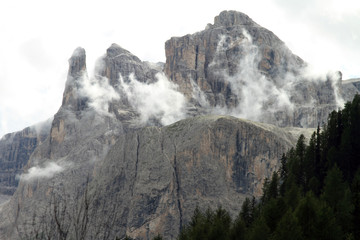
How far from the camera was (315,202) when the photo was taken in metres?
79.4

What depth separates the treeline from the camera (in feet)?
238

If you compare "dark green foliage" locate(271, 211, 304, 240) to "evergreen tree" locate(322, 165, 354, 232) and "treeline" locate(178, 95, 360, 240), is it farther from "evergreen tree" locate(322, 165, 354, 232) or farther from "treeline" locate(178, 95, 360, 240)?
"evergreen tree" locate(322, 165, 354, 232)

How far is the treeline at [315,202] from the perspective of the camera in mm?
72688

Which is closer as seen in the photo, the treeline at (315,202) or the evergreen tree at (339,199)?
the treeline at (315,202)

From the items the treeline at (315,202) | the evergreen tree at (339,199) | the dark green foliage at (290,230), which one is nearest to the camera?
the dark green foliage at (290,230)

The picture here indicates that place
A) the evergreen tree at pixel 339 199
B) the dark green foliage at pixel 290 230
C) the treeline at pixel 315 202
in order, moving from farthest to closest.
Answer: the evergreen tree at pixel 339 199 < the treeline at pixel 315 202 < the dark green foliage at pixel 290 230

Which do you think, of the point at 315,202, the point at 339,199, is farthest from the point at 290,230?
the point at 339,199

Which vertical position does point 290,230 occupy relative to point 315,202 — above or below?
below

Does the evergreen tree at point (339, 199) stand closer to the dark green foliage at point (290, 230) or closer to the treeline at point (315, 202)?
the treeline at point (315, 202)

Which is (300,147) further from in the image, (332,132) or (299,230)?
(299,230)

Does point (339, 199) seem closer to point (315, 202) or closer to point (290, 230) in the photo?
point (315, 202)

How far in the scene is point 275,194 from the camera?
132375mm

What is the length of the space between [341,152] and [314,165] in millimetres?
10496

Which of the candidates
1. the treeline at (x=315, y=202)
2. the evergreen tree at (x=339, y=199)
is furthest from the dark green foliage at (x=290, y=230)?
the evergreen tree at (x=339, y=199)
